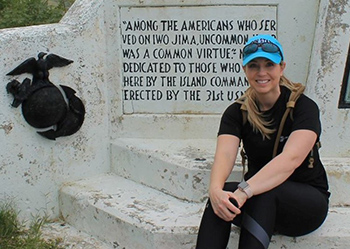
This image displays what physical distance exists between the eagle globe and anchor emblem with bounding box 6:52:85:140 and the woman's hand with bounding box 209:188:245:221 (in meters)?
1.46

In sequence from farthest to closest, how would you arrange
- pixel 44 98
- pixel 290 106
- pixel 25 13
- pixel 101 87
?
pixel 25 13, pixel 101 87, pixel 44 98, pixel 290 106

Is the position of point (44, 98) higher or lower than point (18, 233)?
higher

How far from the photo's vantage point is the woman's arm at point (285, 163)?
2.72 metres

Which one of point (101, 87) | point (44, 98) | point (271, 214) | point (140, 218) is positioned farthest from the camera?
point (101, 87)

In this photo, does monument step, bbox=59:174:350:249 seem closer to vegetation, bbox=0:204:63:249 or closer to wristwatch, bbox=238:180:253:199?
vegetation, bbox=0:204:63:249

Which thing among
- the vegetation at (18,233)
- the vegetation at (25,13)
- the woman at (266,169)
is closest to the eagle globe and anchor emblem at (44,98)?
the vegetation at (18,233)

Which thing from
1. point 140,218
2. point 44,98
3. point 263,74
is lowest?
point 140,218

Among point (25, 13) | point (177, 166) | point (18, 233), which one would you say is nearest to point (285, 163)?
point (177, 166)

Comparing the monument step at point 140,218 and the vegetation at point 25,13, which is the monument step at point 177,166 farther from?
the vegetation at point 25,13

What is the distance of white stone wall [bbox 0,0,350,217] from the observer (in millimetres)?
3566

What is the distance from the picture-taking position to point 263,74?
9.17 feet

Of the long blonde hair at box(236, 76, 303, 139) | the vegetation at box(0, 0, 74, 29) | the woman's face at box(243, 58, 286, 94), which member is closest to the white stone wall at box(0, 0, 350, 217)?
the long blonde hair at box(236, 76, 303, 139)

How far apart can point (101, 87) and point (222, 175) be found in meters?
1.45

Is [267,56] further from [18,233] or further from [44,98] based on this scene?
[18,233]
